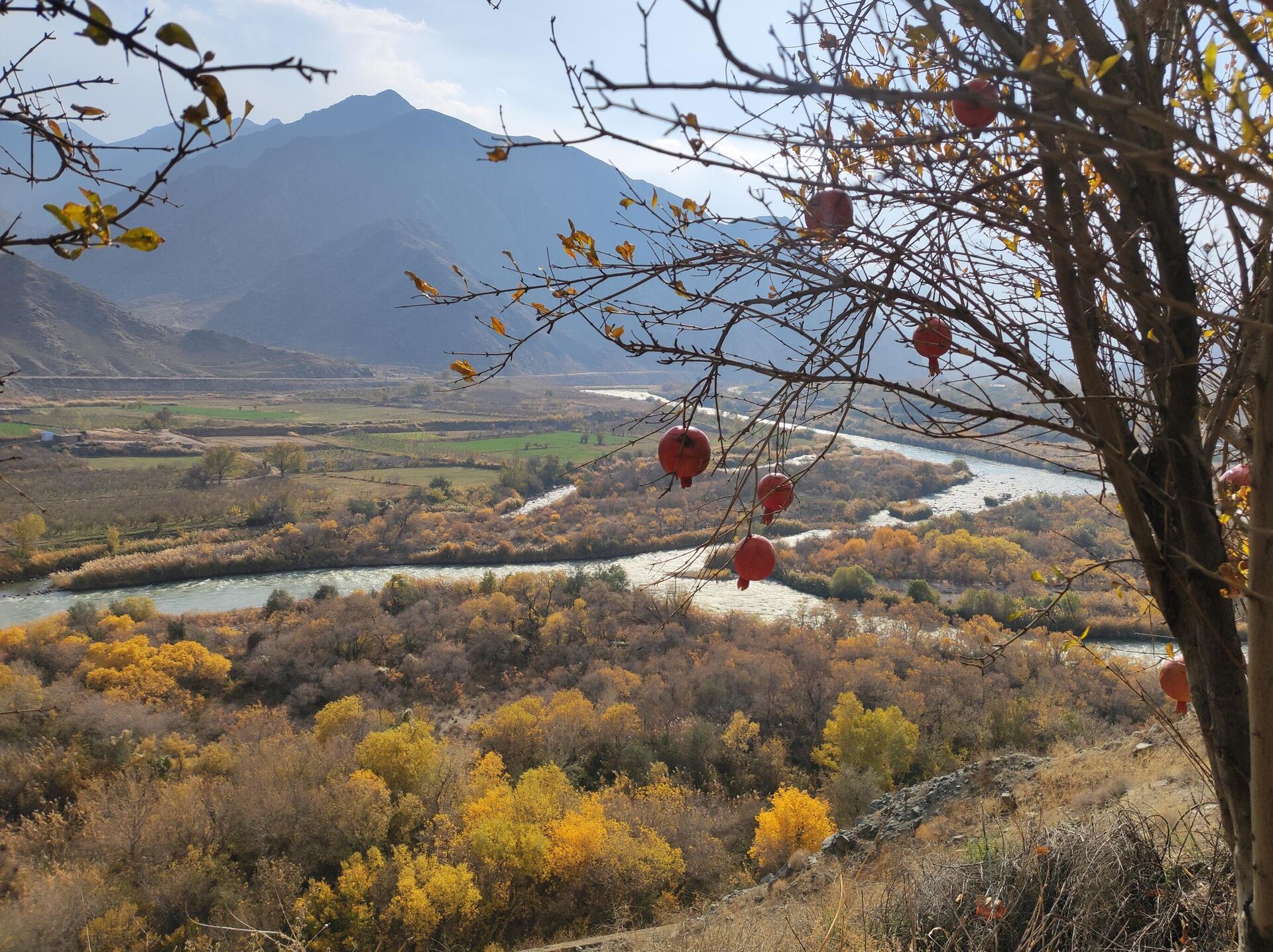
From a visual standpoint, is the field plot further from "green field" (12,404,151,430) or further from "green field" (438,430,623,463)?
A: "green field" (438,430,623,463)

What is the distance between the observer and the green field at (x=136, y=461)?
1213 inches

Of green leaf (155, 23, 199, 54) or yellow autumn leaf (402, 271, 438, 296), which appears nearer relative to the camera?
green leaf (155, 23, 199, 54)

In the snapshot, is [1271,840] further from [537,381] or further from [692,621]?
[537,381]

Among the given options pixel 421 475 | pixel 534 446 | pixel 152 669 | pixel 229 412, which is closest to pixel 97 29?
pixel 152 669

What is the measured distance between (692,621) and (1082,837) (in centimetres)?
1380

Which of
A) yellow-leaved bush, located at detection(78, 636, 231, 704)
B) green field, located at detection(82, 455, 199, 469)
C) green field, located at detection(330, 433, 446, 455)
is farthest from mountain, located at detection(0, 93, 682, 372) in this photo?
yellow-leaved bush, located at detection(78, 636, 231, 704)

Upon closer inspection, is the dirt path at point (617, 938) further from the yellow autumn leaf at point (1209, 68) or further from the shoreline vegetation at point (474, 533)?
the shoreline vegetation at point (474, 533)

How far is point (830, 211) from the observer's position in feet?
4.27

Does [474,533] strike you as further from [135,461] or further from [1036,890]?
[1036,890]

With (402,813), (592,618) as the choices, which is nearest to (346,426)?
(592,618)

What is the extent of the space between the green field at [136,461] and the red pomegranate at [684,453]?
3604 cm

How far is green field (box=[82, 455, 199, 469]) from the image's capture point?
1213 inches

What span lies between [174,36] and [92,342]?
262ft

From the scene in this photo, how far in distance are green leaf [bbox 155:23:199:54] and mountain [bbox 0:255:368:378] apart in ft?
224
